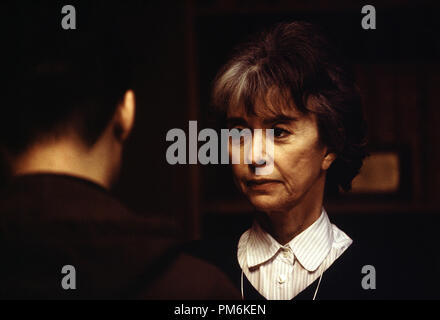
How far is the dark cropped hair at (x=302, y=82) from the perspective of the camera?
0.94 meters

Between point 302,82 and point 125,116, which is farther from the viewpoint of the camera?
point 125,116

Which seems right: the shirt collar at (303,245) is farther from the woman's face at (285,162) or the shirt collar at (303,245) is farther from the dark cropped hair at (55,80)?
the dark cropped hair at (55,80)

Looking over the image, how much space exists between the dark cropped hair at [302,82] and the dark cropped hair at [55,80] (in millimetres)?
265

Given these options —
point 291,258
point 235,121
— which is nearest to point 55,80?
point 235,121

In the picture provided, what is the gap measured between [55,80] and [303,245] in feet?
2.24

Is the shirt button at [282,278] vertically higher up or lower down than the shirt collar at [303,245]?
lower down

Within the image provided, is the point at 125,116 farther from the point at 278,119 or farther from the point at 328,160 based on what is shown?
the point at 328,160

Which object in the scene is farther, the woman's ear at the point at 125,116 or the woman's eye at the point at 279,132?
the woman's ear at the point at 125,116

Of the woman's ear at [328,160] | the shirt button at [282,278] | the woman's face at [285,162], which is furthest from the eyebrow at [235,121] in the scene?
the shirt button at [282,278]

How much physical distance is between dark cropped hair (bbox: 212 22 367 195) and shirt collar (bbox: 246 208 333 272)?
0.32 ft

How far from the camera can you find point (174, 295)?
93cm

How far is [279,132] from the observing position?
940 mm

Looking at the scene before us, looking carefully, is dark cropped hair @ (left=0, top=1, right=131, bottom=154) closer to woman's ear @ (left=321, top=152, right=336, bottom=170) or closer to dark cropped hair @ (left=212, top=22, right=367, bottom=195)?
dark cropped hair @ (left=212, top=22, right=367, bottom=195)
